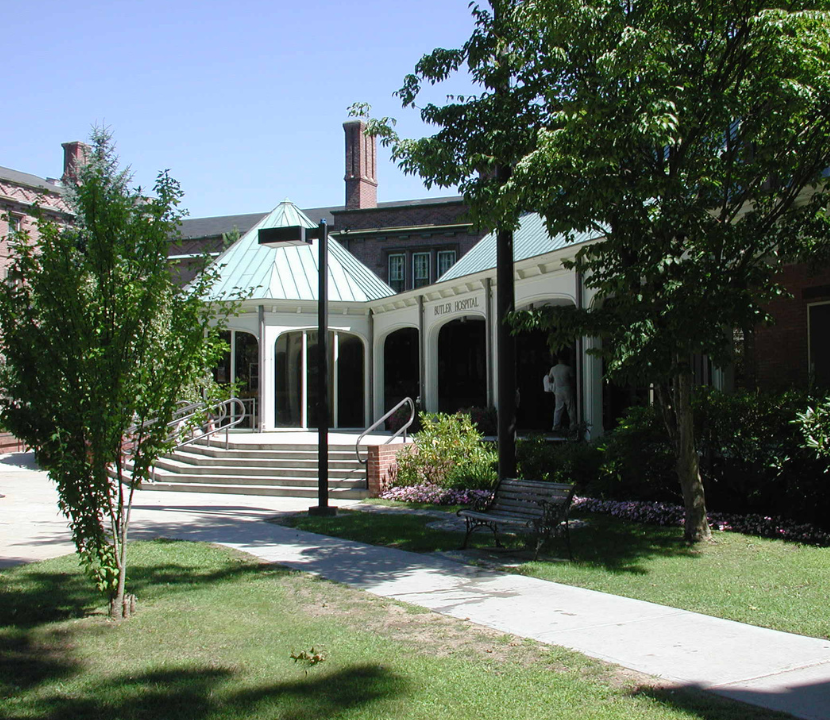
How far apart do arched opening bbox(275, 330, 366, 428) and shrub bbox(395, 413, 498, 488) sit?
7835 millimetres

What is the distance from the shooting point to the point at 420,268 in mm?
32969

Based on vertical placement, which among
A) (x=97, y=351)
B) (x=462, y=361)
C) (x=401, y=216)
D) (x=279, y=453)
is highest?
(x=401, y=216)

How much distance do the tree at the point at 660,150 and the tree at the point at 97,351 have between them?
147 inches

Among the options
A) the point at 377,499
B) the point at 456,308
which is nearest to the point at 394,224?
the point at 456,308

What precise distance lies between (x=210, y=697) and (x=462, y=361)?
1961 centimetres

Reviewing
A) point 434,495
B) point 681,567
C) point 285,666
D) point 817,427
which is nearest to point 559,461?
point 434,495

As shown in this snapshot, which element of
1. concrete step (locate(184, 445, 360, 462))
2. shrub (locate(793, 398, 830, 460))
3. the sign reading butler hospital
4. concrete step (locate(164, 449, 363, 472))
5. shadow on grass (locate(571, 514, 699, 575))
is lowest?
shadow on grass (locate(571, 514, 699, 575))

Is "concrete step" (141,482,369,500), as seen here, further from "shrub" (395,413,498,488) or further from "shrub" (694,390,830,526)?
→ "shrub" (694,390,830,526)

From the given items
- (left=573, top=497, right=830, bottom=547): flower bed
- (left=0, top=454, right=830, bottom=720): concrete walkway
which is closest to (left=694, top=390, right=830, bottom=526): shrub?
(left=573, top=497, right=830, bottom=547): flower bed

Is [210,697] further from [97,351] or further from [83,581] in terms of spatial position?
[83,581]

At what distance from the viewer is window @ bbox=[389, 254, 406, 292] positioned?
108 feet

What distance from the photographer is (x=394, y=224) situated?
33.8 metres

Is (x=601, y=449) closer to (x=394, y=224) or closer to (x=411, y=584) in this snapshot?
(x=411, y=584)

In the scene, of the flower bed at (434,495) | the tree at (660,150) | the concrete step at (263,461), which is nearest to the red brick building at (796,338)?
the tree at (660,150)
